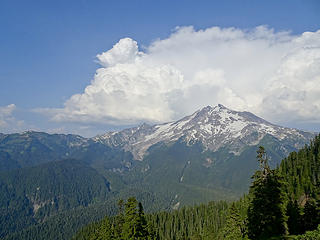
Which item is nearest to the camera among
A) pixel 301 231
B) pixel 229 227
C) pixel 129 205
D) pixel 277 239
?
pixel 277 239

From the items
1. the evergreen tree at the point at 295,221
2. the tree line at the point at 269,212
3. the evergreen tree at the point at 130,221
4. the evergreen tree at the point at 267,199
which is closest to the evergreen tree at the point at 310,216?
the tree line at the point at 269,212

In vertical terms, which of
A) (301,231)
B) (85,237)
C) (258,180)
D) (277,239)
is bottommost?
(85,237)

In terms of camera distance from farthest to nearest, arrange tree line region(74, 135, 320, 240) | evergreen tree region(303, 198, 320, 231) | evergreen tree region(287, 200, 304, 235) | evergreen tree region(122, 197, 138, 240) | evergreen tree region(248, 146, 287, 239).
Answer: evergreen tree region(287, 200, 304, 235)
evergreen tree region(303, 198, 320, 231)
evergreen tree region(122, 197, 138, 240)
tree line region(74, 135, 320, 240)
evergreen tree region(248, 146, 287, 239)

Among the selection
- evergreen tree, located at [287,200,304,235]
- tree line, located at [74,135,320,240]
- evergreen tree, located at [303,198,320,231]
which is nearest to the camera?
tree line, located at [74,135,320,240]

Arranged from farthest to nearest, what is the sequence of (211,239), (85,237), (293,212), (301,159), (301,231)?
(85,237)
(301,159)
(211,239)
(293,212)
(301,231)

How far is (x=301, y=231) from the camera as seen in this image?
7062 cm

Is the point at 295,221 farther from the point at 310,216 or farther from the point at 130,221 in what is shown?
the point at 130,221

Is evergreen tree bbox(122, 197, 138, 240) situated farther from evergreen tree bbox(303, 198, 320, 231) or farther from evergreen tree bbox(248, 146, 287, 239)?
evergreen tree bbox(303, 198, 320, 231)

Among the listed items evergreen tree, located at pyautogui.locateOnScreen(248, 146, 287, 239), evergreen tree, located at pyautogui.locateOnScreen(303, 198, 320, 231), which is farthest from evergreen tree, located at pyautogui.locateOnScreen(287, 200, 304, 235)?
evergreen tree, located at pyautogui.locateOnScreen(248, 146, 287, 239)

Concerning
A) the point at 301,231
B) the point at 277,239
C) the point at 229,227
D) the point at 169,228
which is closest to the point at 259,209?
the point at 277,239

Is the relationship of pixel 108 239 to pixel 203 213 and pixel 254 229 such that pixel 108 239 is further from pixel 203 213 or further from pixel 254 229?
pixel 203 213

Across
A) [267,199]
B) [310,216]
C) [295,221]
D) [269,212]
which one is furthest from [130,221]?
[295,221]

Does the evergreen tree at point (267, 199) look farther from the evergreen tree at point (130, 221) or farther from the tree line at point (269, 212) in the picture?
the evergreen tree at point (130, 221)

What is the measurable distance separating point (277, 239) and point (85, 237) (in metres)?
154
